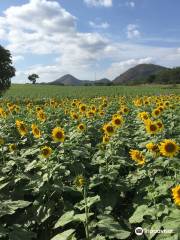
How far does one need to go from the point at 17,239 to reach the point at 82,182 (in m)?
0.98

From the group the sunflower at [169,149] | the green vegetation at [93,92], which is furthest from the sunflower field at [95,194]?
the green vegetation at [93,92]

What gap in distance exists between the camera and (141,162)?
6.17 m

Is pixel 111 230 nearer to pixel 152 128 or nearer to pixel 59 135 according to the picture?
pixel 59 135

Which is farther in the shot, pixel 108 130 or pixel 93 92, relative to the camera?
pixel 93 92

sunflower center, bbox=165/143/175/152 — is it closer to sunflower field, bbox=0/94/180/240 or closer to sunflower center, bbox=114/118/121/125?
sunflower field, bbox=0/94/180/240

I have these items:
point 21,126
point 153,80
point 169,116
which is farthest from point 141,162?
point 153,80

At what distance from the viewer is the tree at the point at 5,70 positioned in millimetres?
44441

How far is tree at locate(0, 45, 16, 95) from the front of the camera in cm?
4444

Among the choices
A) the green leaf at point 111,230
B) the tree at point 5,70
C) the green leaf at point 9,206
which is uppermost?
the tree at point 5,70

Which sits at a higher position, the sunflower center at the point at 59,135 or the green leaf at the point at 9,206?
the sunflower center at the point at 59,135

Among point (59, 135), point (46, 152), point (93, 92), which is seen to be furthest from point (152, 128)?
point (93, 92)

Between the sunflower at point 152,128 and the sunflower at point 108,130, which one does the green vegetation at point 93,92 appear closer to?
the sunflower at point 108,130

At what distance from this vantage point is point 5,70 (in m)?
44.5

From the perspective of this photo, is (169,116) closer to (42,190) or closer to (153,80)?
(42,190)
